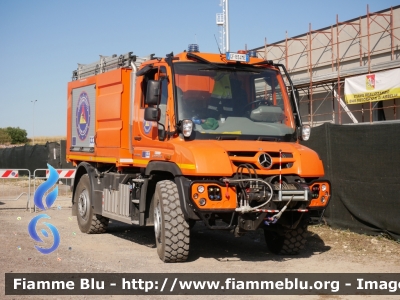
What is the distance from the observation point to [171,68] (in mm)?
9672

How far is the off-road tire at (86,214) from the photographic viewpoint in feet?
41.8

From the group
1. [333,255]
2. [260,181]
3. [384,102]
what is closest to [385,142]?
[333,255]

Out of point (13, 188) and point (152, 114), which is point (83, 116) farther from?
point (13, 188)

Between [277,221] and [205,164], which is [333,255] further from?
[205,164]

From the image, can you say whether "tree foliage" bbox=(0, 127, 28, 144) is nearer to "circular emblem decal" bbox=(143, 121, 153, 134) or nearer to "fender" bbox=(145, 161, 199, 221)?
"circular emblem decal" bbox=(143, 121, 153, 134)

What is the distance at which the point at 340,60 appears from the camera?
2842cm

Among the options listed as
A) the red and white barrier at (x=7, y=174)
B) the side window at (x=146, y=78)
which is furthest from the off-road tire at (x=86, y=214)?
the red and white barrier at (x=7, y=174)

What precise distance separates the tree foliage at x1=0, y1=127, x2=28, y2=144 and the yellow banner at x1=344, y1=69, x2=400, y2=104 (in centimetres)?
8196

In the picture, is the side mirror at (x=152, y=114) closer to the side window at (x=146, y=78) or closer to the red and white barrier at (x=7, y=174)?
the side window at (x=146, y=78)

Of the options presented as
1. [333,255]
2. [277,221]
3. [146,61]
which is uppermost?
[146,61]

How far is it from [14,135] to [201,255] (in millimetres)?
98312

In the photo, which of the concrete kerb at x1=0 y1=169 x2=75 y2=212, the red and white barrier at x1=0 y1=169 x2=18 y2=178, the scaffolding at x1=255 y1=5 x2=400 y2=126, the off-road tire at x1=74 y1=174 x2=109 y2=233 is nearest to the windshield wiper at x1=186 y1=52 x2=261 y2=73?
the off-road tire at x1=74 y1=174 x2=109 y2=233

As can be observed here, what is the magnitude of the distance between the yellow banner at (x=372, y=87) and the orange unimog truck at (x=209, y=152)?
14.1 meters

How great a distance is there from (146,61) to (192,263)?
12.4 ft
